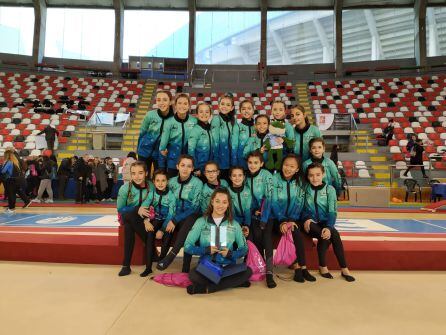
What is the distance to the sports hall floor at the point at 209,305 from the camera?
2041 mm

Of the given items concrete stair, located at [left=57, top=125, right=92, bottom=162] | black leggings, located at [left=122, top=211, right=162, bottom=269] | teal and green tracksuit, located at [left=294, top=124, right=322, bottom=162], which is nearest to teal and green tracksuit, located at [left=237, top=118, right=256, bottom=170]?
teal and green tracksuit, located at [left=294, top=124, right=322, bottom=162]

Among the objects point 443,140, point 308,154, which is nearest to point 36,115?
point 308,154

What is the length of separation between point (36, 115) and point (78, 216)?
993 cm

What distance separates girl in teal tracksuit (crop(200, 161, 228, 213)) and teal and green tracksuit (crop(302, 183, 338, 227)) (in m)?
0.86

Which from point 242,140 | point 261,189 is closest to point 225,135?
point 242,140

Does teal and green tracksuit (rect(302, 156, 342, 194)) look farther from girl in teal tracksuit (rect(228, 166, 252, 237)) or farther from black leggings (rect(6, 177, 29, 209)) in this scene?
black leggings (rect(6, 177, 29, 209))

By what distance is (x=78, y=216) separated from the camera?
6.74 metres

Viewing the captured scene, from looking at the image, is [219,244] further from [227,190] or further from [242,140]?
[242,140]

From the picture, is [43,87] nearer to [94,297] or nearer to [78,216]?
[78,216]

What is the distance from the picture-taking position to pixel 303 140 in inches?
144

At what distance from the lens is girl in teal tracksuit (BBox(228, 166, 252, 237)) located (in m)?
3.16

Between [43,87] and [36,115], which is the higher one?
[43,87]

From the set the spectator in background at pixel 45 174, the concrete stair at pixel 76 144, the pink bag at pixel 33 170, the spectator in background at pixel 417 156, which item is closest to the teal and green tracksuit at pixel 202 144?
the spectator in background at pixel 45 174

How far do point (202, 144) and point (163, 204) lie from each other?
0.78 m
